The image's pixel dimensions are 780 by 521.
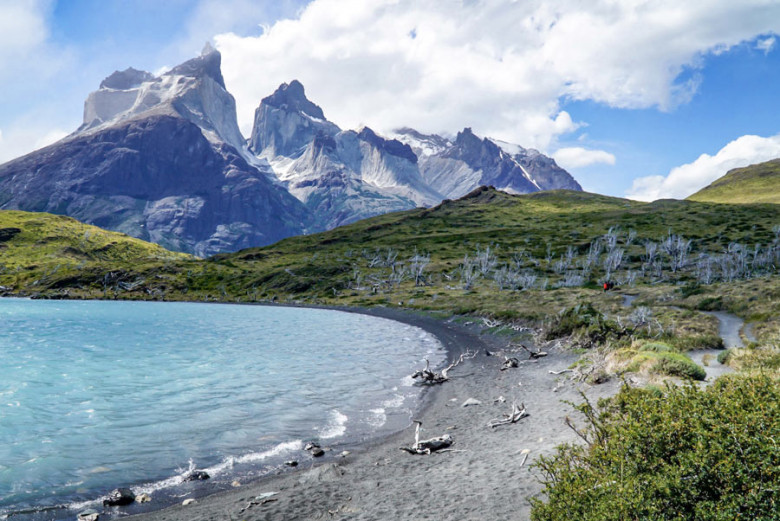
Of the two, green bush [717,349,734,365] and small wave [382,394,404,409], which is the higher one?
green bush [717,349,734,365]

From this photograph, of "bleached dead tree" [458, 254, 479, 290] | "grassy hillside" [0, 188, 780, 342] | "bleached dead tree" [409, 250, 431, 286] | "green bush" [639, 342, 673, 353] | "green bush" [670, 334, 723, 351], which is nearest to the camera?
"green bush" [639, 342, 673, 353]

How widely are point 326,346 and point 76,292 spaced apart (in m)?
158

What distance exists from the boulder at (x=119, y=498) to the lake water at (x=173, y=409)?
54 cm

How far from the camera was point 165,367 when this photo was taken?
35.3m

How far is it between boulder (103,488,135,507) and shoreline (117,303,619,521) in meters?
0.55

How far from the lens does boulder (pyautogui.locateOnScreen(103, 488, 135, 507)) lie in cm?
1288

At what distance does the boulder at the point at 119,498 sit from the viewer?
507 inches

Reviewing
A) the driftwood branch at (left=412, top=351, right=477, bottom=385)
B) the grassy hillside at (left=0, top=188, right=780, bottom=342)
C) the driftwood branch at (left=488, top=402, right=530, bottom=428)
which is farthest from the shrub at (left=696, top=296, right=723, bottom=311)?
the driftwood branch at (left=488, top=402, right=530, bottom=428)

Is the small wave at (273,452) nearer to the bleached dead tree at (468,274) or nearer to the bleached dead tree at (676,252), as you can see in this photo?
the bleached dead tree at (468,274)

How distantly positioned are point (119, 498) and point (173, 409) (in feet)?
36.0

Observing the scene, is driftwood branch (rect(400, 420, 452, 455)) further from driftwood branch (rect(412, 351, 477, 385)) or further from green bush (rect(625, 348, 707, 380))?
driftwood branch (rect(412, 351, 477, 385))

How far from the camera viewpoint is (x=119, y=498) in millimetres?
12930

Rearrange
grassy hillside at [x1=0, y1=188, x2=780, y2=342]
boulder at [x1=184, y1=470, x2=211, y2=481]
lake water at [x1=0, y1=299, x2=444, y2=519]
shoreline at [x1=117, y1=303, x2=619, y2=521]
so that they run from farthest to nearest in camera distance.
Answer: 1. grassy hillside at [x1=0, y1=188, x2=780, y2=342]
2. lake water at [x1=0, y1=299, x2=444, y2=519]
3. boulder at [x1=184, y1=470, x2=211, y2=481]
4. shoreline at [x1=117, y1=303, x2=619, y2=521]

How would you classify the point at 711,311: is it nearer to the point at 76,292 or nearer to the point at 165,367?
the point at 165,367
